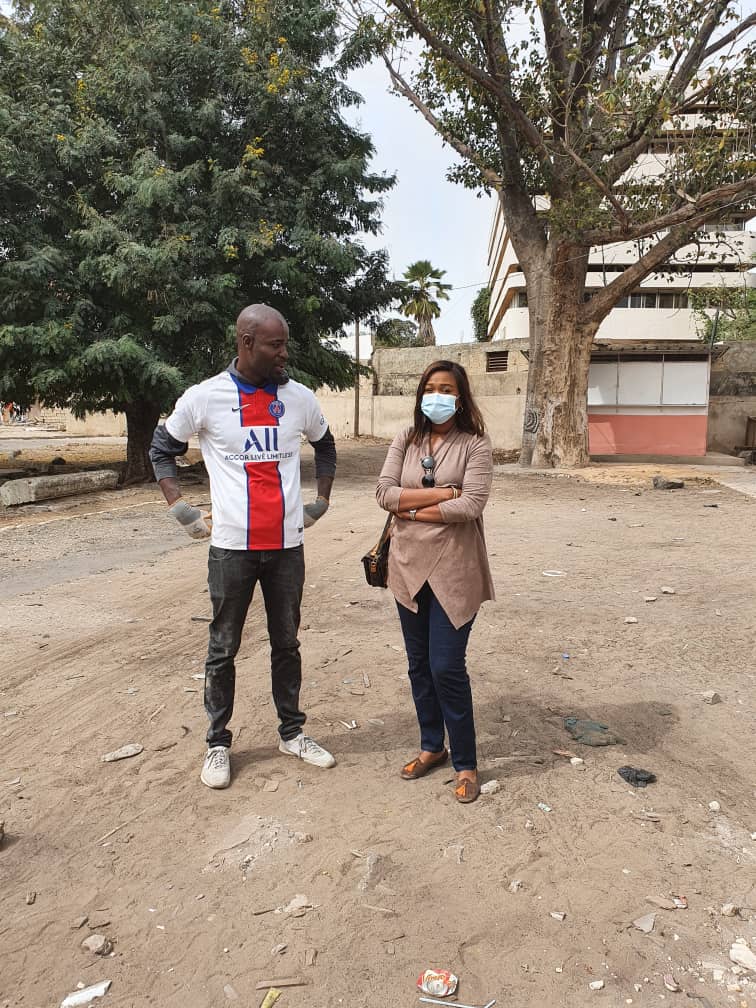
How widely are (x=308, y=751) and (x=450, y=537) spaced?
1.21m

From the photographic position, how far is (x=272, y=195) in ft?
44.3

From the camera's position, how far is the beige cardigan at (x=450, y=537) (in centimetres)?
293

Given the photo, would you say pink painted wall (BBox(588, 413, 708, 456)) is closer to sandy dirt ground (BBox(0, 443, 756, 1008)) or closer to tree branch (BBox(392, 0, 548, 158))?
tree branch (BBox(392, 0, 548, 158))

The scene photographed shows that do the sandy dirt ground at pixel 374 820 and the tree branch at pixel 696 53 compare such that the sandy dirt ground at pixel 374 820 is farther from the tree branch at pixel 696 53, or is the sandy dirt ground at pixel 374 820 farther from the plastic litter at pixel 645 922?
the tree branch at pixel 696 53

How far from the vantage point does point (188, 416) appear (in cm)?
310

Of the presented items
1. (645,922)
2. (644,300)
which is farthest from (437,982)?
(644,300)

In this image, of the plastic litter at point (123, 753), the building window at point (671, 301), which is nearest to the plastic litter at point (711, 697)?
the plastic litter at point (123, 753)

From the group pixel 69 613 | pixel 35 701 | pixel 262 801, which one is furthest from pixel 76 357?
pixel 262 801

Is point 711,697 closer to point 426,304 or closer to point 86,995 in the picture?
point 86,995

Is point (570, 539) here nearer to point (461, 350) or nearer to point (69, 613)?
point (69, 613)

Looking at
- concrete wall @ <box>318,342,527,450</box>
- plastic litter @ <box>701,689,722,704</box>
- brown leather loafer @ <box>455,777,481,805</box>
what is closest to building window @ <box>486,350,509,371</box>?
concrete wall @ <box>318,342,527,450</box>

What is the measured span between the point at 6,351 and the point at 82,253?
221 cm

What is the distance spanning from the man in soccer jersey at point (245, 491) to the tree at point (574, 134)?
986 cm

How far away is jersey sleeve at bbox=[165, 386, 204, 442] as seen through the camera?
3.08m
